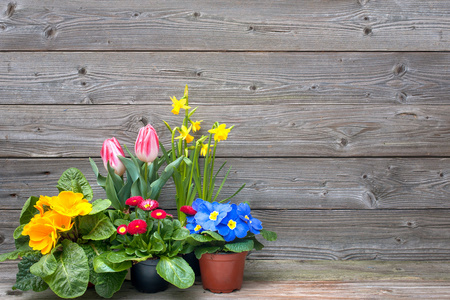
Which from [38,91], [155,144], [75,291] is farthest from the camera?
[38,91]

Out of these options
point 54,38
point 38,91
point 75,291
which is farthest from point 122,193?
point 54,38

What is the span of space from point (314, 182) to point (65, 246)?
77 centimetres

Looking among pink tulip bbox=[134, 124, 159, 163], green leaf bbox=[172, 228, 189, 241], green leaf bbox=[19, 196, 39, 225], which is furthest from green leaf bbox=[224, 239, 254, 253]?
green leaf bbox=[19, 196, 39, 225]

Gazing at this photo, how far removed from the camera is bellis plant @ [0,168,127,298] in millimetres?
888

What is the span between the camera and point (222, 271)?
100cm

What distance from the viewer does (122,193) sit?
1.08 m

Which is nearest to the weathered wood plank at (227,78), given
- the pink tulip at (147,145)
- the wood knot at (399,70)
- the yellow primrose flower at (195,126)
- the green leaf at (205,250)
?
the wood knot at (399,70)

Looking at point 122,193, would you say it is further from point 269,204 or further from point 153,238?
point 269,204

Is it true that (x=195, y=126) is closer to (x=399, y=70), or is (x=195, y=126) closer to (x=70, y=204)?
(x=70, y=204)

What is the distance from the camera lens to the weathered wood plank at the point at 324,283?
1.00 m

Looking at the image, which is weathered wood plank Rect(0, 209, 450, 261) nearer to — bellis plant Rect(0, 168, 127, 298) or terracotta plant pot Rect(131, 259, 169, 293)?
terracotta plant pot Rect(131, 259, 169, 293)

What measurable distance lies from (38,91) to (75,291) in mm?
676

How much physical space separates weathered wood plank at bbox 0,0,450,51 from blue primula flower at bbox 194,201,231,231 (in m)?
0.53

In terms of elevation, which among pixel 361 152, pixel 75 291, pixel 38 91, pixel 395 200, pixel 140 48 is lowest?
pixel 75 291
